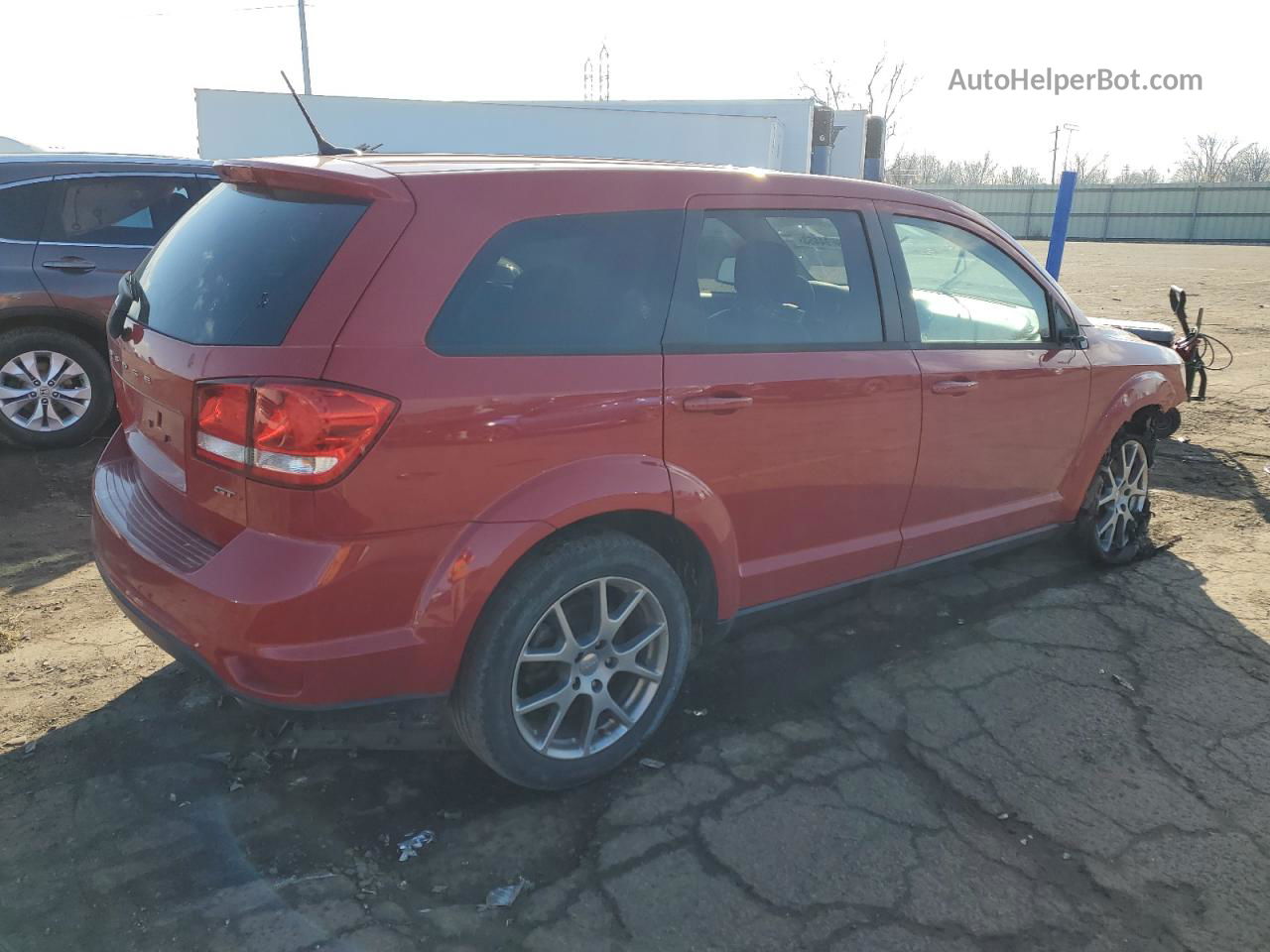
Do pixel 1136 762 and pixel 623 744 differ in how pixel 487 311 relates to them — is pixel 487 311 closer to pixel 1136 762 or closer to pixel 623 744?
pixel 623 744

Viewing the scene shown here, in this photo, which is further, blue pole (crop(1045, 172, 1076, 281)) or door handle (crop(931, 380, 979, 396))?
blue pole (crop(1045, 172, 1076, 281))

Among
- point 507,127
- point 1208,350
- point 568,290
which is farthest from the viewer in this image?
point 507,127

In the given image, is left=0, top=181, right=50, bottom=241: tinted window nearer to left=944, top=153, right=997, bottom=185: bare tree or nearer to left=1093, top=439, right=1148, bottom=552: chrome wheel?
left=1093, top=439, right=1148, bottom=552: chrome wheel

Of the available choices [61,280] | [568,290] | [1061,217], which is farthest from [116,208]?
[1061,217]

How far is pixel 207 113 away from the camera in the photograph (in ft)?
62.5

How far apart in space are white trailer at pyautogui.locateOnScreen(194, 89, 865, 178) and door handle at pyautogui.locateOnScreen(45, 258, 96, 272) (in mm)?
13992

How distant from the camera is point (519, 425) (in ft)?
8.30

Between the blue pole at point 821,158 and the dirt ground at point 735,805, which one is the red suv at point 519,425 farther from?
the blue pole at point 821,158

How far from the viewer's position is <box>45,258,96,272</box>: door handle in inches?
229

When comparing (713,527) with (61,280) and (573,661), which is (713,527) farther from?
(61,280)

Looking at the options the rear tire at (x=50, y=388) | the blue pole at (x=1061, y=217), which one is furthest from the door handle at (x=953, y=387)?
the blue pole at (x=1061, y=217)

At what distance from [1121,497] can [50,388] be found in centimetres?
602

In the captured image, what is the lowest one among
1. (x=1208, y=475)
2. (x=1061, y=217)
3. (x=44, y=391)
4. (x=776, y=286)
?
(x=1208, y=475)

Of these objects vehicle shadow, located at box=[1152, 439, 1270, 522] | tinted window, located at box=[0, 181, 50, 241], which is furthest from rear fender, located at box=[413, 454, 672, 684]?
tinted window, located at box=[0, 181, 50, 241]
